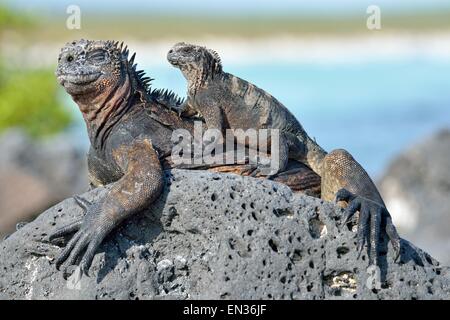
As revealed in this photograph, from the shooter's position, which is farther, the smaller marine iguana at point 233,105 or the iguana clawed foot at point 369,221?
the smaller marine iguana at point 233,105

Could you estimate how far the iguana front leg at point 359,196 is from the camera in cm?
612

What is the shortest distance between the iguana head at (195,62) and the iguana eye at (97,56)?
0.43 metres

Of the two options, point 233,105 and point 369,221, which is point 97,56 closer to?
point 233,105

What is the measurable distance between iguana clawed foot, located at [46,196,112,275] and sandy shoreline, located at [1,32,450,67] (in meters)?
Answer: 37.0

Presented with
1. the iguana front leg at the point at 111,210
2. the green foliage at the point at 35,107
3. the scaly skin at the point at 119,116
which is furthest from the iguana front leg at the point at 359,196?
the green foliage at the point at 35,107

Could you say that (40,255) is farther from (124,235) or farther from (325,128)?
(325,128)

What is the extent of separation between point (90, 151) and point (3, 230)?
10058 millimetres

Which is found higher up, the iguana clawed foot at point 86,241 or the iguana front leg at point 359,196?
the iguana front leg at point 359,196

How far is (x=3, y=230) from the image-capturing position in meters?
16.6

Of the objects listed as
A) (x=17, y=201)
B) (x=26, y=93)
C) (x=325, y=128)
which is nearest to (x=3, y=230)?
(x=17, y=201)

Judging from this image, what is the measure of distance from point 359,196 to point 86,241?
152cm

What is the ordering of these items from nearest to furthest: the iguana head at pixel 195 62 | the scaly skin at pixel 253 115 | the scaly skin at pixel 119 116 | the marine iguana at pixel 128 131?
the marine iguana at pixel 128 131
the scaly skin at pixel 119 116
the scaly skin at pixel 253 115
the iguana head at pixel 195 62

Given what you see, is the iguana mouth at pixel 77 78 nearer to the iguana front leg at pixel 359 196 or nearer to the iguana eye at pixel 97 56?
the iguana eye at pixel 97 56

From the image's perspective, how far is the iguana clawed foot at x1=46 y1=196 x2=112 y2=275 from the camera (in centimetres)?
600
